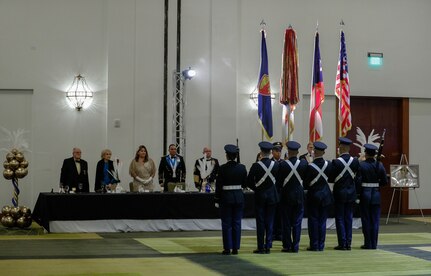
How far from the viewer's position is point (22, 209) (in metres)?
14.5

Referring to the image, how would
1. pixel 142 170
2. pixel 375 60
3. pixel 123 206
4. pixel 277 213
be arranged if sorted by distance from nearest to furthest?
pixel 277 213
pixel 123 206
pixel 142 170
pixel 375 60

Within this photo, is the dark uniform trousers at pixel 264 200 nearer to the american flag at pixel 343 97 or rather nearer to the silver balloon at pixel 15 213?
the american flag at pixel 343 97

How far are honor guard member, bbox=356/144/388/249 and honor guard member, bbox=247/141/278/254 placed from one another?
1540mm

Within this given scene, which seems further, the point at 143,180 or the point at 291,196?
the point at 143,180

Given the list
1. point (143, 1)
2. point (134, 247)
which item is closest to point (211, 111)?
point (143, 1)

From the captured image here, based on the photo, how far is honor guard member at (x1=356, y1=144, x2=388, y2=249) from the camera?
39.2 ft

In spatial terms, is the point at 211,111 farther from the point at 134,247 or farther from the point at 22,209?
the point at 134,247

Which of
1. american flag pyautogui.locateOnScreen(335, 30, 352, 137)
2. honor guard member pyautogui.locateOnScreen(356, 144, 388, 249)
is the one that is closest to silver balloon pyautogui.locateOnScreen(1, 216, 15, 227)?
honor guard member pyautogui.locateOnScreen(356, 144, 388, 249)

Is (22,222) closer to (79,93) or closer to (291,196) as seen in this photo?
(79,93)

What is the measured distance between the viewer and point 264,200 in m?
11.2

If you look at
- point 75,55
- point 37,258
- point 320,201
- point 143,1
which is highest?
point 143,1

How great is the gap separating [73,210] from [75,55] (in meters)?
4.10

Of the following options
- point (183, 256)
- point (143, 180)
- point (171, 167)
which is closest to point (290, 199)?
point (183, 256)

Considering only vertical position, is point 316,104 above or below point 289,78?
below
